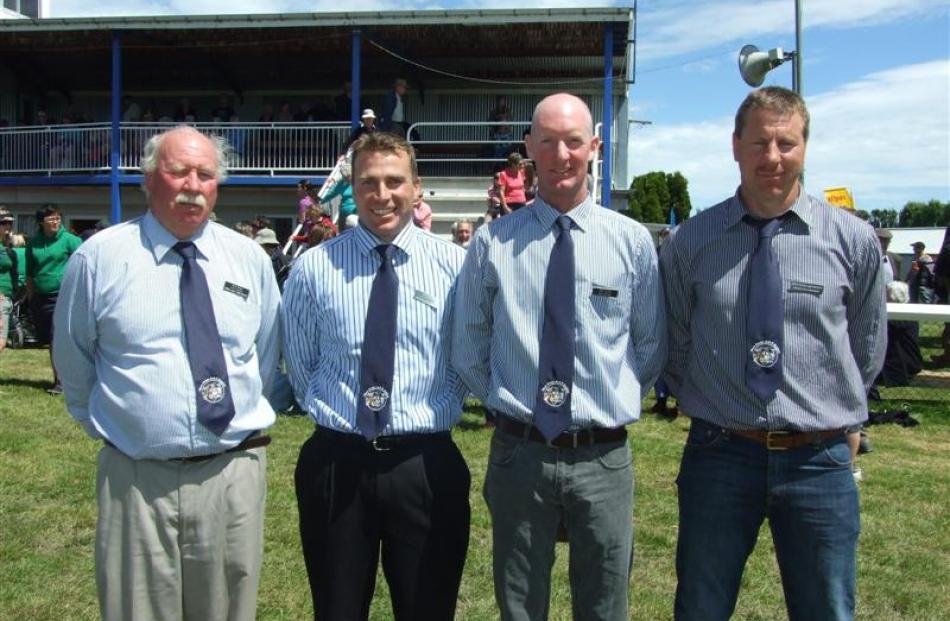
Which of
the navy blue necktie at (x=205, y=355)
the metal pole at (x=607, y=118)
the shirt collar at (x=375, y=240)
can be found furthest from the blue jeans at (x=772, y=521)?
the metal pole at (x=607, y=118)

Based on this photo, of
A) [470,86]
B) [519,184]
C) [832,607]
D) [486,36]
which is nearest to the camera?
[832,607]

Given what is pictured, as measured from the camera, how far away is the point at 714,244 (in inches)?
128

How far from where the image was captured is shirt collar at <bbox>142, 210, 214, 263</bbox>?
318 centimetres

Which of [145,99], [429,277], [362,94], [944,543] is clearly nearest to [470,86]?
[362,94]

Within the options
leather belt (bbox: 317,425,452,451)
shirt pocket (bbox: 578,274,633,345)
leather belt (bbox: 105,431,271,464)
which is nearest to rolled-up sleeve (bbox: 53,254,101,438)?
leather belt (bbox: 105,431,271,464)

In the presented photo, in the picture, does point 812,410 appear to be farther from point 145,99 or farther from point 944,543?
point 145,99

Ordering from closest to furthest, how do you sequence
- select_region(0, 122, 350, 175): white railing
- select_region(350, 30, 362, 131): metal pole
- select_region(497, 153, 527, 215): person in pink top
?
select_region(497, 153, 527, 215): person in pink top < select_region(350, 30, 362, 131): metal pole < select_region(0, 122, 350, 175): white railing

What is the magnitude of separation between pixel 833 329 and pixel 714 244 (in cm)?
Answer: 50

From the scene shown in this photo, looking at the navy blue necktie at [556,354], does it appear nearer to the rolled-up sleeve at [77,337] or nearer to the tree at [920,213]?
the rolled-up sleeve at [77,337]

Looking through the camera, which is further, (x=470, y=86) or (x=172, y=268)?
(x=470, y=86)

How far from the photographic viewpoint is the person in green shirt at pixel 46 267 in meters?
10.1

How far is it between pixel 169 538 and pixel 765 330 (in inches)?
84.4

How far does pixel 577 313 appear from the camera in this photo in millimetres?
3111

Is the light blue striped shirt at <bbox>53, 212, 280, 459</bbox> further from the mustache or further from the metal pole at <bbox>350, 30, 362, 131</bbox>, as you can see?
the metal pole at <bbox>350, 30, 362, 131</bbox>
